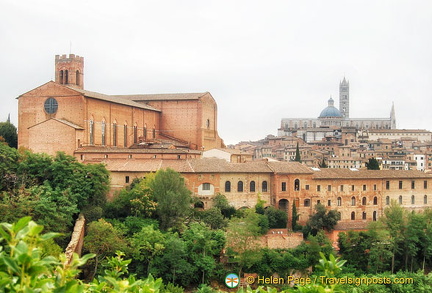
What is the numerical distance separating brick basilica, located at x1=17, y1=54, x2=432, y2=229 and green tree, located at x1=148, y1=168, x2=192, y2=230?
10.3ft

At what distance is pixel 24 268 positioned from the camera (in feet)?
12.2

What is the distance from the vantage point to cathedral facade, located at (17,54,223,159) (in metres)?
36.9

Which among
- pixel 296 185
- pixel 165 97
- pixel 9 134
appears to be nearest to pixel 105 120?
pixel 9 134

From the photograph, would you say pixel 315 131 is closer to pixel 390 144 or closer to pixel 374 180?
pixel 390 144

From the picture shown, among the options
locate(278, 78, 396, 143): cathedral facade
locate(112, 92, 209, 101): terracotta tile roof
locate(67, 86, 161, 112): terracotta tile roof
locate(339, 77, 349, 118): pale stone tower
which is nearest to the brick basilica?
locate(67, 86, 161, 112): terracotta tile roof

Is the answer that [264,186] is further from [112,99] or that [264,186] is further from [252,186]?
[112,99]

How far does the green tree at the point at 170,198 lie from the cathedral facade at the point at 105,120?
563 centimetres

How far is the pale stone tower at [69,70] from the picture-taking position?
4794 cm

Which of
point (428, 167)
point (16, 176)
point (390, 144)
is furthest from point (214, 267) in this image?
point (390, 144)

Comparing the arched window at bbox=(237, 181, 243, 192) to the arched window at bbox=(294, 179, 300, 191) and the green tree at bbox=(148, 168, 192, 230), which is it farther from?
the green tree at bbox=(148, 168, 192, 230)

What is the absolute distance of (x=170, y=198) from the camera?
30.1 metres

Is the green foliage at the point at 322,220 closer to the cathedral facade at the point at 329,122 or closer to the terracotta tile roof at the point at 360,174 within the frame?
the terracotta tile roof at the point at 360,174

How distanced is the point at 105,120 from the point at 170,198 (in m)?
13.0

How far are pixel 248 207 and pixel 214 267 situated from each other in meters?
8.36
